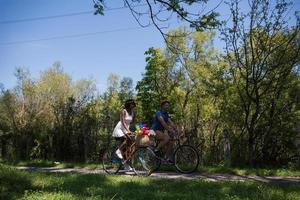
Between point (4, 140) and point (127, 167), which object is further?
point (4, 140)

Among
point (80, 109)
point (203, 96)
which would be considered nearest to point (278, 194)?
point (203, 96)

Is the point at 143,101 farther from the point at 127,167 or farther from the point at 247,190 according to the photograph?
→ the point at 247,190

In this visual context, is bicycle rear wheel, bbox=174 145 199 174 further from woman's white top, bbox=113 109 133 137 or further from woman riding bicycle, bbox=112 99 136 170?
woman's white top, bbox=113 109 133 137

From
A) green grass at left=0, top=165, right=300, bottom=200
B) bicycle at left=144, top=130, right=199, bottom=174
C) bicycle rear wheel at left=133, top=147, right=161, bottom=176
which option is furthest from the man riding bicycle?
green grass at left=0, top=165, right=300, bottom=200

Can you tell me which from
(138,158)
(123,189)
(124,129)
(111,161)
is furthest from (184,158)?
(123,189)

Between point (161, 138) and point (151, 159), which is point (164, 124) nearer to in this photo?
point (161, 138)

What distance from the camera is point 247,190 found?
7.78 meters

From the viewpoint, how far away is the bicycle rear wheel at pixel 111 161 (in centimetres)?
1235

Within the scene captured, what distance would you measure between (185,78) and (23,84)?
13.0 meters

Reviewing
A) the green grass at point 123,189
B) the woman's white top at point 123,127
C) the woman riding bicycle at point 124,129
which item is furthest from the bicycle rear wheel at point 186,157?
the green grass at point 123,189

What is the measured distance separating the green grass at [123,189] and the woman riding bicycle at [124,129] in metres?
2.51

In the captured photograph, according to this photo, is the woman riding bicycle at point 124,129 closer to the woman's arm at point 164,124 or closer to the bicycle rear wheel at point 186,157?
the woman's arm at point 164,124

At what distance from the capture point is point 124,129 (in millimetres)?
11906

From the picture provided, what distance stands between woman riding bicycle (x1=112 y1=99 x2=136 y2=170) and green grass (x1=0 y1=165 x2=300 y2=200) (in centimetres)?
251
